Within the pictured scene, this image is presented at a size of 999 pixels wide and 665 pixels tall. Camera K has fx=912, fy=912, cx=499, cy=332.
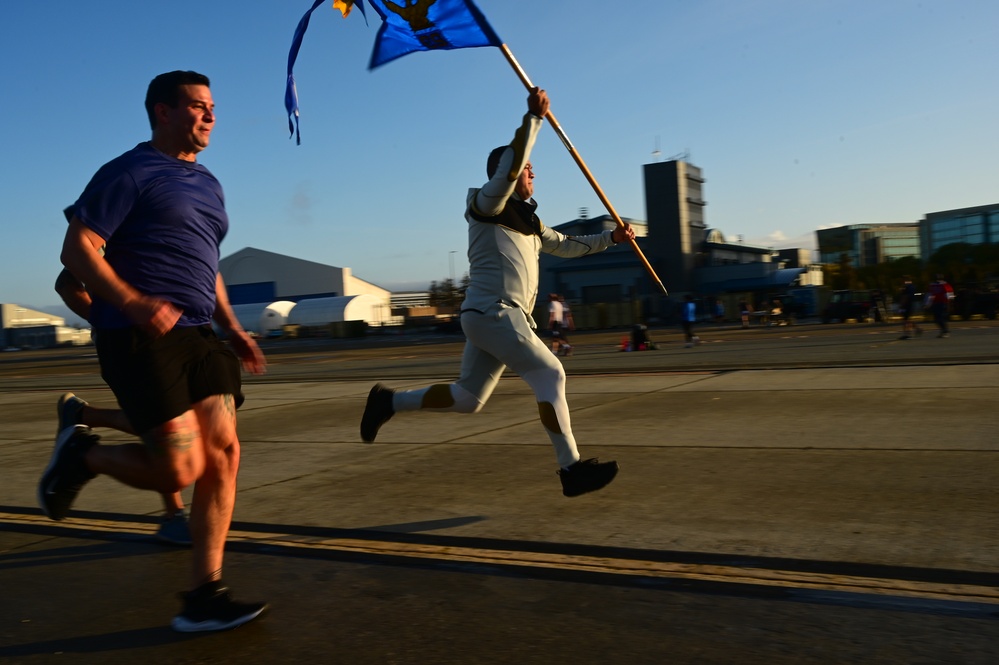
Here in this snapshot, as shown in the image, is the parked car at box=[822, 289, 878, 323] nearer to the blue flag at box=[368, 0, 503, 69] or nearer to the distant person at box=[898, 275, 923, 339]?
the distant person at box=[898, 275, 923, 339]

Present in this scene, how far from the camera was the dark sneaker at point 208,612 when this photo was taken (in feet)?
9.66

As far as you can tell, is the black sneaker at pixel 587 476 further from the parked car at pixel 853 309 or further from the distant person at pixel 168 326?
the parked car at pixel 853 309

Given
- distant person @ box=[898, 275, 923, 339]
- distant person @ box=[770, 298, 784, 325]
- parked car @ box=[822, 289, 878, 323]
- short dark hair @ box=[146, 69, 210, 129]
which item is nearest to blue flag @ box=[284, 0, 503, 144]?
short dark hair @ box=[146, 69, 210, 129]

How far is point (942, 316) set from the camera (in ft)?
66.2

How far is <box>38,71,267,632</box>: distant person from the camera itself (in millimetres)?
2859

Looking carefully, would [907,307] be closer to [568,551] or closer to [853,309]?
[853,309]

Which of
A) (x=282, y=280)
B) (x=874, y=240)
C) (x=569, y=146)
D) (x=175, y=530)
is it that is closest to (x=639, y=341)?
(x=569, y=146)

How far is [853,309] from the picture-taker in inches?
1433

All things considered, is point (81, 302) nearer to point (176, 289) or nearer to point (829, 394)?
point (176, 289)

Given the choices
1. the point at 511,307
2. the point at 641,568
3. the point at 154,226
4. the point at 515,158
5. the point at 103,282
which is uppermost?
the point at 515,158

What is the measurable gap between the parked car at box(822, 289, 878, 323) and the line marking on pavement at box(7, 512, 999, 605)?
34470 mm

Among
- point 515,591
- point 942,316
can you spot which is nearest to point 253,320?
point 942,316

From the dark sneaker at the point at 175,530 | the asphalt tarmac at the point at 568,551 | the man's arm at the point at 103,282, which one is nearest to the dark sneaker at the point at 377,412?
the asphalt tarmac at the point at 568,551

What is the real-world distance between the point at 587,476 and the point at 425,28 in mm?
2612
